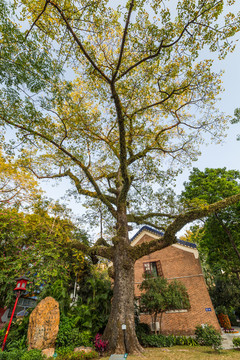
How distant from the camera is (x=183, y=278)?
1527cm

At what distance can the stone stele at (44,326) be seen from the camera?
705cm

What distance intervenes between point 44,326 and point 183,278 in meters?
11.9

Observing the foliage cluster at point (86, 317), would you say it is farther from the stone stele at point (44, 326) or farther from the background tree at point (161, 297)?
the background tree at point (161, 297)

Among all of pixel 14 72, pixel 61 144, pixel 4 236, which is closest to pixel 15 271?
pixel 4 236

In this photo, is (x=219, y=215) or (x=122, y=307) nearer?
(x=122, y=307)

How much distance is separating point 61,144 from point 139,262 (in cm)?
→ 1390

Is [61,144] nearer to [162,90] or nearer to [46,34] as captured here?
[46,34]

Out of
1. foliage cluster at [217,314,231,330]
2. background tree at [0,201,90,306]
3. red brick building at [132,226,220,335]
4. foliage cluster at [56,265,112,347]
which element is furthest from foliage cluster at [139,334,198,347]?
foliage cluster at [217,314,231,330]

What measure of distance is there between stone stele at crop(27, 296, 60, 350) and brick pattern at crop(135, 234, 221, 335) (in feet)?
25.0

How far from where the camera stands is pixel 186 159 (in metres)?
12.1

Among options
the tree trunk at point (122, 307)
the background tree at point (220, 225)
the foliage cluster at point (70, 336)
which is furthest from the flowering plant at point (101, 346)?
the background tree at point (220, 225)

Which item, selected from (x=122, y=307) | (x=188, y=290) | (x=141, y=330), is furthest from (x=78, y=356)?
(x=188, y=290)

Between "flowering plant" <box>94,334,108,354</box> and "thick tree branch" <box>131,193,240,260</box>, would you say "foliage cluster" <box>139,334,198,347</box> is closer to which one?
"flowering plant" <box>94,334,108,354</box>

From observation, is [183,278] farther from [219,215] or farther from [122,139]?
[122,139]
